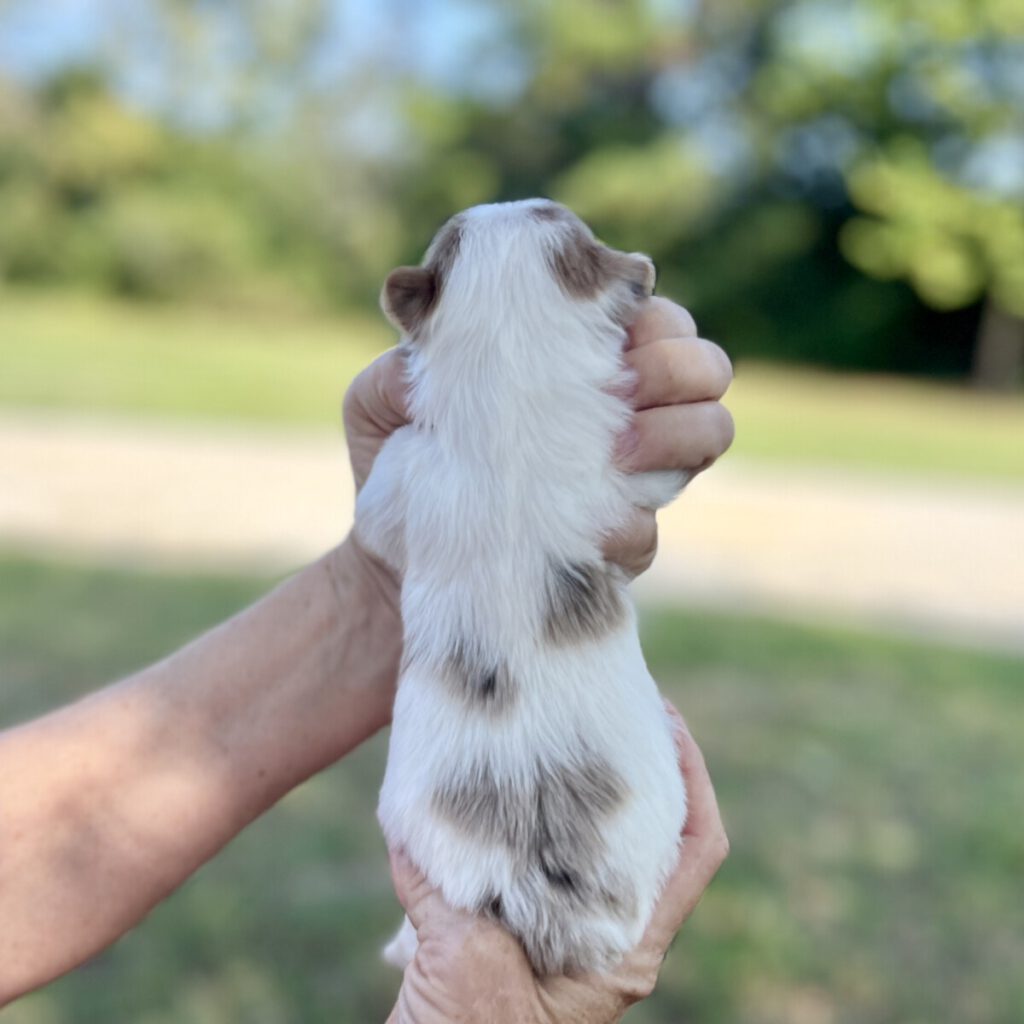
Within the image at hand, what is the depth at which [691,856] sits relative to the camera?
177 cm

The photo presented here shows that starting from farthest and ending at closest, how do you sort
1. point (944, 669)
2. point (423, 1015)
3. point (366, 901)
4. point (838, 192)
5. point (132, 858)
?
point (838, 192) < point (944, 669) < point (366, 901) < point (132, 858) < point (423, 1015)

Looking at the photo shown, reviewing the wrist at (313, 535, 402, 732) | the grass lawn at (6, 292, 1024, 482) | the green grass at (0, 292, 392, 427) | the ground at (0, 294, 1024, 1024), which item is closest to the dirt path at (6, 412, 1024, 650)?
the ground at (0, 294, 1024, 1024)

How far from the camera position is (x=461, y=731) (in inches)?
66.5

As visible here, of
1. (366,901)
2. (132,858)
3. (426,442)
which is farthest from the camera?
(366,901)

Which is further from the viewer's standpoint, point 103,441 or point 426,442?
point 103,441

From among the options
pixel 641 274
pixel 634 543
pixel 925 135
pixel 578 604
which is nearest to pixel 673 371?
pixel 641 274

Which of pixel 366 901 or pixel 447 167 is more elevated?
pixel 366 901

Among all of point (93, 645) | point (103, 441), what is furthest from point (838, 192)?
point (93, 645)

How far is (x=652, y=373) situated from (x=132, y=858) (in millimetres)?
1302

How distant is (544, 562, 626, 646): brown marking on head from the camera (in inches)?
67.0

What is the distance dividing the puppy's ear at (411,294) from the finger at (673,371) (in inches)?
13.1

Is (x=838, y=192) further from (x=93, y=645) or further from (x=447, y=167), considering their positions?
(x=93, y=645)

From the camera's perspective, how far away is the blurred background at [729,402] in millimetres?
4070

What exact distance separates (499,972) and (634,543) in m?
0.65
